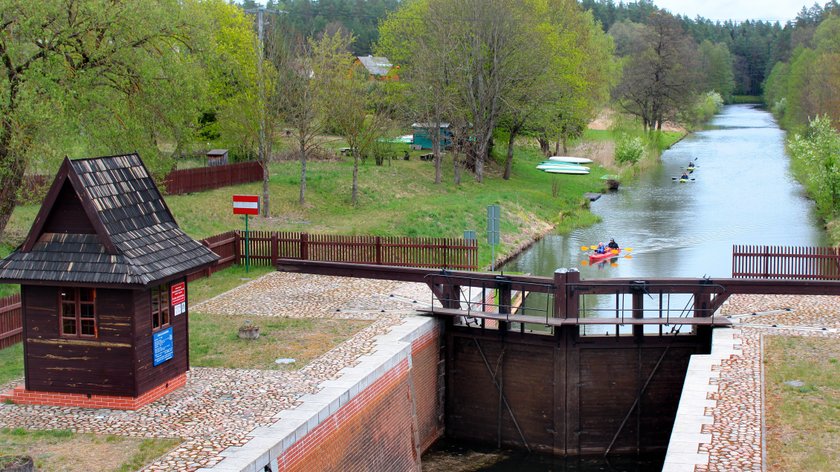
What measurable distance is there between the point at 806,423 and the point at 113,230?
40.5ft

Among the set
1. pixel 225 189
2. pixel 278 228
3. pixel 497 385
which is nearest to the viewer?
pixel 497 385

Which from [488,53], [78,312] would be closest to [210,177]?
[488,53]

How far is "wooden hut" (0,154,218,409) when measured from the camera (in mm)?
17062

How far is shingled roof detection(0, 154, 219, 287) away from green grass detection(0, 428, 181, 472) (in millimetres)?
2566

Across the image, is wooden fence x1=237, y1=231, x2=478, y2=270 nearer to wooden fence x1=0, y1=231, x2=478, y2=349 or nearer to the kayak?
wooden fence x1=0, y1=231, x2=478, y2=349

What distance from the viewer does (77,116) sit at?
92.2 ft

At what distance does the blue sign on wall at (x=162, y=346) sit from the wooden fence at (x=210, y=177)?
2201 centimetres

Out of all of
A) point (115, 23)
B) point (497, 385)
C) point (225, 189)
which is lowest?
point (497, 385)

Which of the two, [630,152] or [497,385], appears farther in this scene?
[630,152]

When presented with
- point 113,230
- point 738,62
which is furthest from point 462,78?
point 738,62

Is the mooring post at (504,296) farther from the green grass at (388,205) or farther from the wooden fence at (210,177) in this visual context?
the wooden fence at (210,177)

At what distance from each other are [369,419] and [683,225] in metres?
35.6

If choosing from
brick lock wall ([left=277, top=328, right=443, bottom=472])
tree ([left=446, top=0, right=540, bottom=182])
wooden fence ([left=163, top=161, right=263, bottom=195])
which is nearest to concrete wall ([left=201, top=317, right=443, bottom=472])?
brick lock wall ([left=277, top=328, right=443, bottom=472])

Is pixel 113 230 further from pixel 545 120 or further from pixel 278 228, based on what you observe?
pixel 545 120
